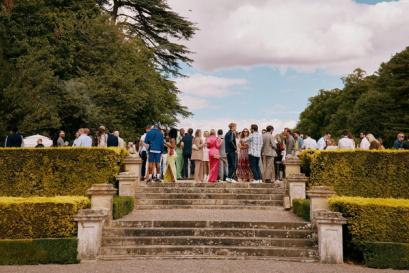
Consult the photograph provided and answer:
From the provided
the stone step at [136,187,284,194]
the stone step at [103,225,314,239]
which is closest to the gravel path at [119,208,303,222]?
the stone step at [103,225,314,239]

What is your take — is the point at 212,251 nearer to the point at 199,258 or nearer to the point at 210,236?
the point at 199,258

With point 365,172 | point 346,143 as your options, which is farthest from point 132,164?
point 346,143

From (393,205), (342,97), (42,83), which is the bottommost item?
(393,205)

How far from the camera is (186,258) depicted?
11.4 metres

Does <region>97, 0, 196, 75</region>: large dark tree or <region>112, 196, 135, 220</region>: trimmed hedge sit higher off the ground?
<region>97, 0, 196, 75</region>: large dark tree

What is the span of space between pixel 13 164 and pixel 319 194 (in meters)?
8.78

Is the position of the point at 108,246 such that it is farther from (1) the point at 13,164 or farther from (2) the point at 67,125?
(2) the point at 67,125

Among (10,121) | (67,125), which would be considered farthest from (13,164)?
(67,125)

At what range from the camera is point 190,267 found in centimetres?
1034

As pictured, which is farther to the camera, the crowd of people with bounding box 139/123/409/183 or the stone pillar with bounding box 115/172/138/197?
the crowd of people with bounding box 139/123/409/183

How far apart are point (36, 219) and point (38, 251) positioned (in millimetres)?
671

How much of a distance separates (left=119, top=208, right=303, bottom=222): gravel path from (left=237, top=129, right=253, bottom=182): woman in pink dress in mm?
3485

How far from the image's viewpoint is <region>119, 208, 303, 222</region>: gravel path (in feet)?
44.5

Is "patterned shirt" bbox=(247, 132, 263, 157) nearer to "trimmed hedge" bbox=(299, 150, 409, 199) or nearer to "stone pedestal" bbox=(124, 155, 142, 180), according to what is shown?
Result: "trimmed hedge" bbox=(299, 150, 409, 199)
